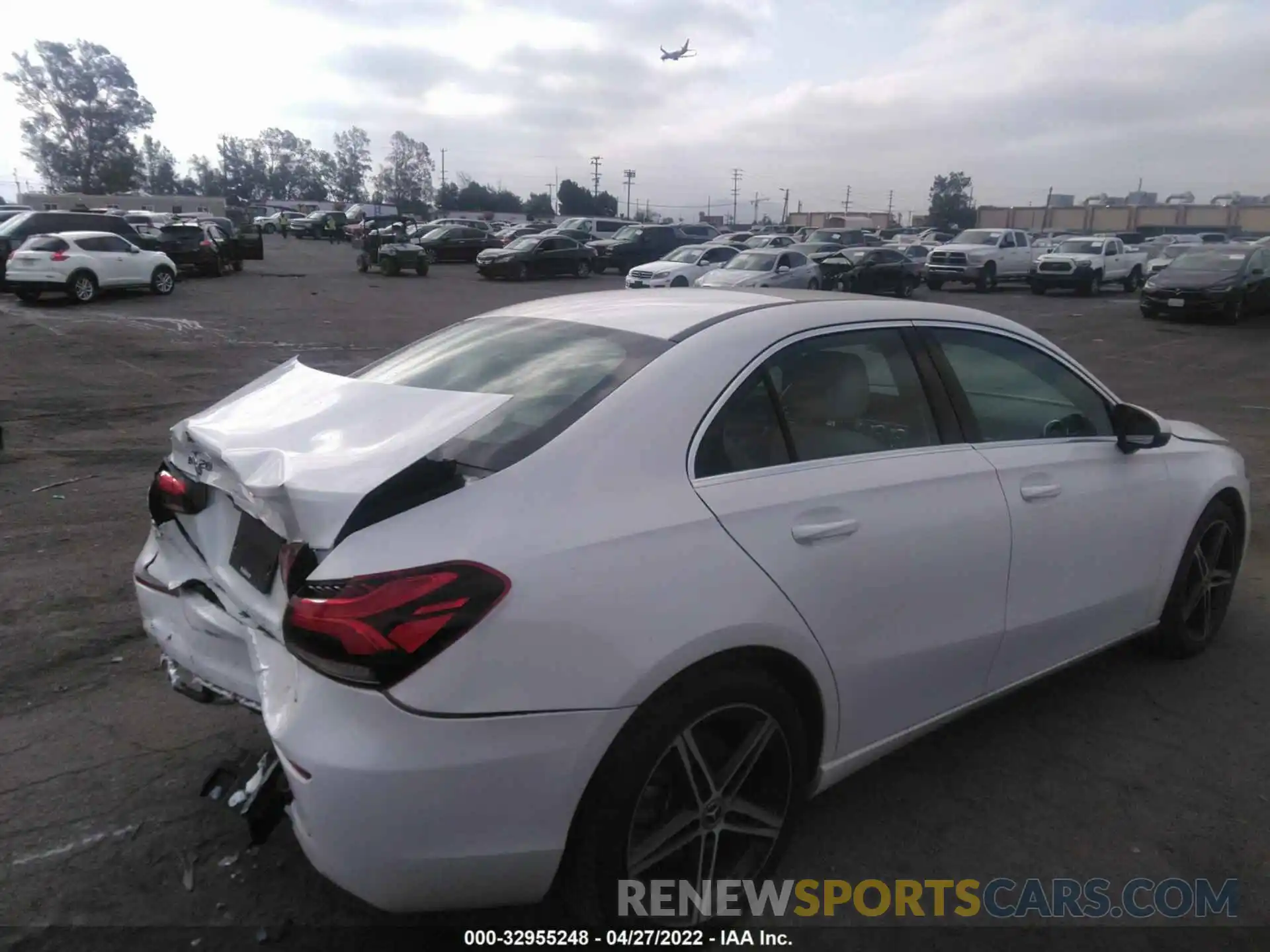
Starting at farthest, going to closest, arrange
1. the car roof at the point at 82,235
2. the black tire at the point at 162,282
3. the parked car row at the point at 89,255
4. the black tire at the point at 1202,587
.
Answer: the black tire at the point at 162,282 → the car roof at the point at 82,235 → the parked car row at the point at 89,255 → the black tire at the point at 1202,587

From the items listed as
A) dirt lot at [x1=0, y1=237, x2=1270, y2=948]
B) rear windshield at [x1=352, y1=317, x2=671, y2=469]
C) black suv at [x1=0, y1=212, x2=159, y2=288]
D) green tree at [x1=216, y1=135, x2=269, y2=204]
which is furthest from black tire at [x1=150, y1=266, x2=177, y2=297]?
green tree at [x1=216, y1=135, x2=269, y2=204]

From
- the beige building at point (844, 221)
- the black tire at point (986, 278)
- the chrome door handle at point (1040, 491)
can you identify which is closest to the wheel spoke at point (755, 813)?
the chrome door handle at point (1040, 491)

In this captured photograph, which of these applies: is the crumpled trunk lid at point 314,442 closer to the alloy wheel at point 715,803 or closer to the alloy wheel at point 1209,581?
the alloy wheel at point 715,803

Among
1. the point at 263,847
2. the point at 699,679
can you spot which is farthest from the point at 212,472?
the point at 699,679

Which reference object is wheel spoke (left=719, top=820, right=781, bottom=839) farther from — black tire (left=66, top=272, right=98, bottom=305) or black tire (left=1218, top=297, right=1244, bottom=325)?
black tire (left=1218, top=297, right=1244, bottom=325)

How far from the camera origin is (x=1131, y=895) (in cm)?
296

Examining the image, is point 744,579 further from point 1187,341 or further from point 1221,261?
point 1221,261

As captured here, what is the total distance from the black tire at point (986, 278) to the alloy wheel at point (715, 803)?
1264 inches

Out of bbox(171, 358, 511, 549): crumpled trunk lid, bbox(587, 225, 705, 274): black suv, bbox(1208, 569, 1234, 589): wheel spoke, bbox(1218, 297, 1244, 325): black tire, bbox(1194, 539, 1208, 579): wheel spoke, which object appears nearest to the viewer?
bbox(171, 358, 511, 549): crumpled trunk lid

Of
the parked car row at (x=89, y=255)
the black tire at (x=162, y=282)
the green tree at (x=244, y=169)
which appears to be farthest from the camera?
the green tree at (x=244, y=169)

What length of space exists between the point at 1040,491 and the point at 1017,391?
0.56 m

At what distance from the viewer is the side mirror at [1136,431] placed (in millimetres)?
3869

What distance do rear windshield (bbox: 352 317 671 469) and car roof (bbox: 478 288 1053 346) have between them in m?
0.07

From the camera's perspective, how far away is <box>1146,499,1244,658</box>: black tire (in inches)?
171
